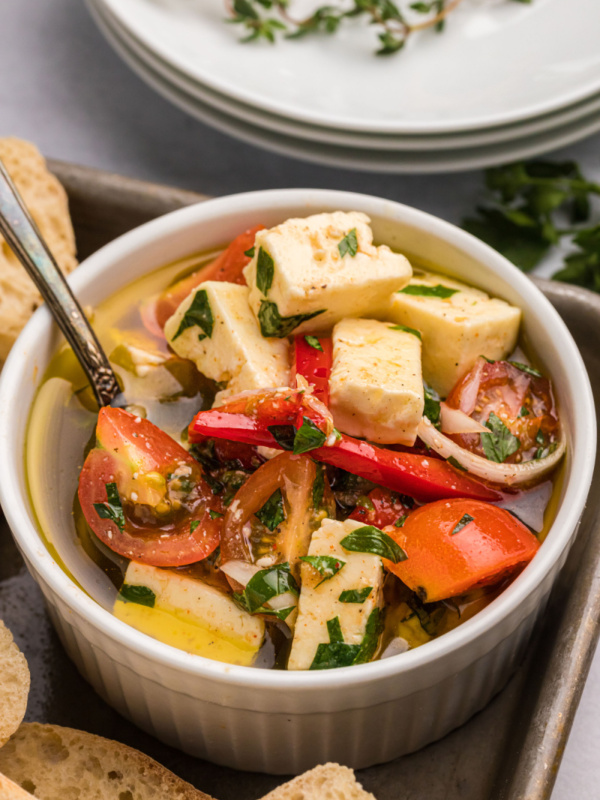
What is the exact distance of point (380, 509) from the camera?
188 centimetres

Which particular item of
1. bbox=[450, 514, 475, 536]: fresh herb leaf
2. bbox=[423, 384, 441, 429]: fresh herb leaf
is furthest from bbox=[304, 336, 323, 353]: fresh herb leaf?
bbox=[450, 514, 475, 536]: fresh herb leaf

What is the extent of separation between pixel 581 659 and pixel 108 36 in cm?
243

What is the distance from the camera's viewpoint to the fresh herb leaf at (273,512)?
1.82 m

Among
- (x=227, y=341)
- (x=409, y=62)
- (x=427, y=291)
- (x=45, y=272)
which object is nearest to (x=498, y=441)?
(x=427, y=291)

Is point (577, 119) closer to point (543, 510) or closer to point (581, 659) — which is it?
point (543, 510)

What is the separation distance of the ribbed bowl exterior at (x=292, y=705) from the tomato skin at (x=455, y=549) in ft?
0.32

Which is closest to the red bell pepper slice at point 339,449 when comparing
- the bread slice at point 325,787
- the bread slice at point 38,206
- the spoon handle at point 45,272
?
the spoon handle at point 45,272

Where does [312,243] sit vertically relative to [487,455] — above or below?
above

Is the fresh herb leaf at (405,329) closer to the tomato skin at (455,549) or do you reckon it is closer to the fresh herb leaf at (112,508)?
the tomato skin at (455,549)

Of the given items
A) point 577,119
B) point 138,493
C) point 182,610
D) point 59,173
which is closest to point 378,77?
point 577,119

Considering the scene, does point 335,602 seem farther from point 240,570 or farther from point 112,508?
point 112,508

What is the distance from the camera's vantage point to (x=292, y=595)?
1.75 meters

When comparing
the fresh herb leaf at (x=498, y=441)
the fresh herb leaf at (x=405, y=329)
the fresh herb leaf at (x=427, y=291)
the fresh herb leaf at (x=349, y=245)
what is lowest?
the fresh herb leaf at (x=498, y=441)

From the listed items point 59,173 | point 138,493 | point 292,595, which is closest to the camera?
point 292,595
